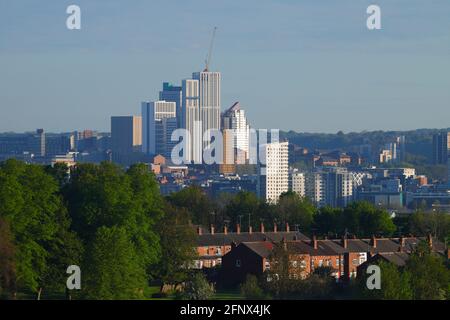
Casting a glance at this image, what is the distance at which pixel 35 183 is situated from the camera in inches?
1427

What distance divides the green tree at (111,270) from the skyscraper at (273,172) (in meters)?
110

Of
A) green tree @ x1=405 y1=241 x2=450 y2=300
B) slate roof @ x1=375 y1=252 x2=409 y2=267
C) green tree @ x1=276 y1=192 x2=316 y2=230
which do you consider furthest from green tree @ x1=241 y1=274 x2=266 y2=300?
green tree @ x1=276 y1=192 x2=316 y2=230

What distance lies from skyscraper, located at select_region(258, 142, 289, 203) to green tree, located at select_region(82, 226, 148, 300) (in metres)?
110

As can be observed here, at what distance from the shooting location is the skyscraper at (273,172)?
489 feet

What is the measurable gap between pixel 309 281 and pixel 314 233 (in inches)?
616

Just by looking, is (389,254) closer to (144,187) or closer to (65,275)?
(144,187)

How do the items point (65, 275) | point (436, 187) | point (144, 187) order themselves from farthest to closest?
1. point (436, 187)
2. point (144, 187)
3. point (65, 275)

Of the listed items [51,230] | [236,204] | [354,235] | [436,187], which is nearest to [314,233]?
[354,235]

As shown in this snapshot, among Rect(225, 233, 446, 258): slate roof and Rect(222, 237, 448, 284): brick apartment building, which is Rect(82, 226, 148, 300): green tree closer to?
Rect(222, 237, 448, 284): brick apartment building

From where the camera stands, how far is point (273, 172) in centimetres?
15475

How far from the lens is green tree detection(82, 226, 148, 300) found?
97.3 ft

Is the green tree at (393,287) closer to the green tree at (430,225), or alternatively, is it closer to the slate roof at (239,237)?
the slate roof at (239,237)

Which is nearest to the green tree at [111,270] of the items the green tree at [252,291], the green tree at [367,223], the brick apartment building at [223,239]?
the green tree at [252,291]

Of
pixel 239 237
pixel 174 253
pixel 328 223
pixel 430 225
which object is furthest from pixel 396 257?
pixel 430 225
